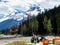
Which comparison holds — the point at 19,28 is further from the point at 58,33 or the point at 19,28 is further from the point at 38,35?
the point at 58,33

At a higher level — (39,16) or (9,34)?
(39,16)

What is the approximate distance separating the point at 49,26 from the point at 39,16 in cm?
142

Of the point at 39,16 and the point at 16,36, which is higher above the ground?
the point at 39,16

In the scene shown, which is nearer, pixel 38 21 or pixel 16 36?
pixel 16 36

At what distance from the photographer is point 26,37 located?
67.6 ft

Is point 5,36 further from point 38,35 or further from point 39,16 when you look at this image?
point 39,16

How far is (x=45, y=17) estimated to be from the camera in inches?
913

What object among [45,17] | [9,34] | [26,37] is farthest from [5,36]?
[45,17]

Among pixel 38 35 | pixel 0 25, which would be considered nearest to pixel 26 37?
pixel 38 35

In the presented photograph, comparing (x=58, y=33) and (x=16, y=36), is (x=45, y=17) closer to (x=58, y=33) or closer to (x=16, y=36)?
(x=58, y=33)

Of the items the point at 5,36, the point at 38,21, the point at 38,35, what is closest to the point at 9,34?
the point at 5,36

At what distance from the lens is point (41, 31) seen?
21.4 meters

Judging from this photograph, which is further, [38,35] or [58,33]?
[58,33]

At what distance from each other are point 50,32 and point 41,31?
4.19 ft
